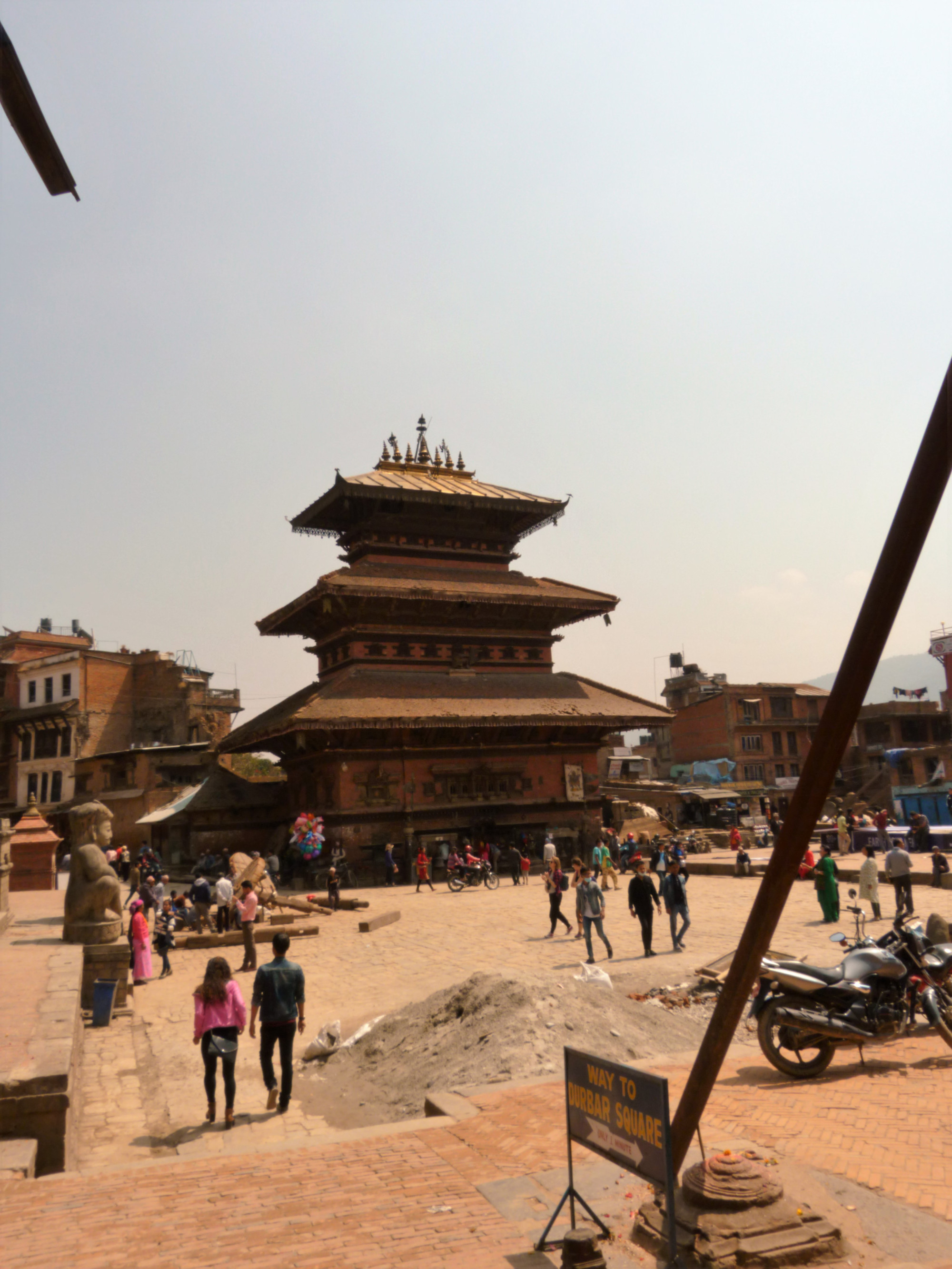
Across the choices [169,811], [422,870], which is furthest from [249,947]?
[169,811]

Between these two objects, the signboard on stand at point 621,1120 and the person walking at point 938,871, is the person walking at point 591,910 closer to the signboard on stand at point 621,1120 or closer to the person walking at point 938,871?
the signboard on stand at point 621,1120

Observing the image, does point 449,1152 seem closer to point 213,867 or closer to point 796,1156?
point 796,1156

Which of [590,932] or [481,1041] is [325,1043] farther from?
[590,932]

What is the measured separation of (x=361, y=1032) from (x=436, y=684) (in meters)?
22.2

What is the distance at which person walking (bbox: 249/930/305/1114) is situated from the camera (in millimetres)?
7914

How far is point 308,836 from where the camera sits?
84.5ft

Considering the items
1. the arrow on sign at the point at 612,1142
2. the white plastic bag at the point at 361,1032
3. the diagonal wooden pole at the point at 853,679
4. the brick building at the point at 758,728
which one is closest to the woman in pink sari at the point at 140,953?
the white plastic bag at the point at 361,1032

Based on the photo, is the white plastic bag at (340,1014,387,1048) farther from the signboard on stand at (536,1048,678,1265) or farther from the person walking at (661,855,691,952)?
the signboard on stand at (536,1048,678,1265)

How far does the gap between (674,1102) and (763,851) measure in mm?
30690

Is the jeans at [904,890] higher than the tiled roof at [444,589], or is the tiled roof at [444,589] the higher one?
the tiled roof at [444,589]

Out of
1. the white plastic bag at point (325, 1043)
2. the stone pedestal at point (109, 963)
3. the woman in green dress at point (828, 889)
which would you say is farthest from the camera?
the woman in green dress at point (828, 889)

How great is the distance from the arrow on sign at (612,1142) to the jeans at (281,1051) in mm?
4167

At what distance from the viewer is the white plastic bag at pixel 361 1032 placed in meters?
10.3

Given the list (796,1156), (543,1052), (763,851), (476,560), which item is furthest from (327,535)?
(796,1156)
